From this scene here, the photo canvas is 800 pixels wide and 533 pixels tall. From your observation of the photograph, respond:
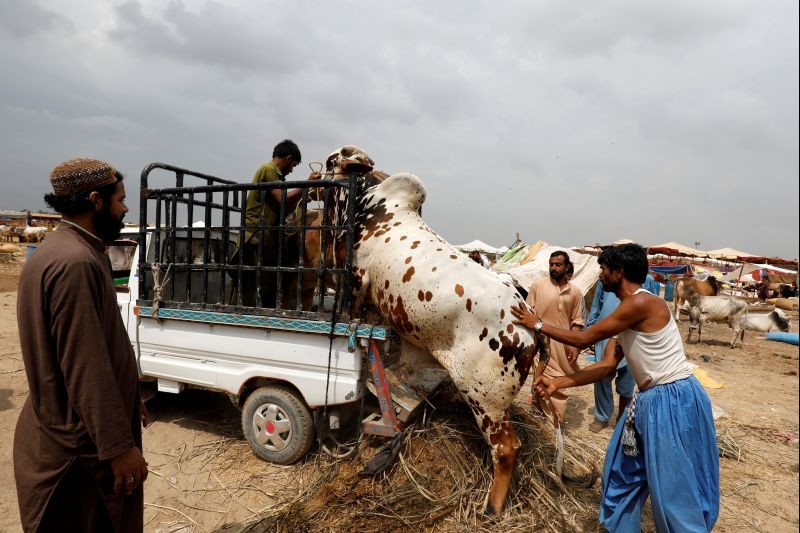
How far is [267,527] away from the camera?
3.04 metres

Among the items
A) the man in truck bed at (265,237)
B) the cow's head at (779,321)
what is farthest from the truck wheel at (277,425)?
the cow's head at (779,321)

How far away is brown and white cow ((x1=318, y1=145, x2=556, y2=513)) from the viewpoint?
10.3 feet

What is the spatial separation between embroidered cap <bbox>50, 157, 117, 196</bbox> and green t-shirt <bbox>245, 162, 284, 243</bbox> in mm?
2136

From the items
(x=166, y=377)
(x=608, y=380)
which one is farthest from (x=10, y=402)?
(x=608, y=380)

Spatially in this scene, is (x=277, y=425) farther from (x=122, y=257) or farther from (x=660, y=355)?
(x=122, y=257)

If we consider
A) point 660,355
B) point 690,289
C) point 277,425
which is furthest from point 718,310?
point 277,425

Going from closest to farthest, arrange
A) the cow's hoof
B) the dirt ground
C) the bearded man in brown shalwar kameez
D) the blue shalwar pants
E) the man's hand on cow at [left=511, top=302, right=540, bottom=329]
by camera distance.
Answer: the bearded man in brown shalwar kameez, the blue shalwar pants, the man's hand on cow at [left=511, top=302, right=540, bottom=329], the cow's hoof, the dirt ground

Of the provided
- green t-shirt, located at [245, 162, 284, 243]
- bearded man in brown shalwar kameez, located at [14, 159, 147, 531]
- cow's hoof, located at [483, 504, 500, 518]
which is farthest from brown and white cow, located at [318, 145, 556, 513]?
bearded man in brown shalwar kameez, located at [14, 159, 147, 531]

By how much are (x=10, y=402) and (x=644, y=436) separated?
21.1 ft

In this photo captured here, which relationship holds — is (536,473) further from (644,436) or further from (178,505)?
(178,505)

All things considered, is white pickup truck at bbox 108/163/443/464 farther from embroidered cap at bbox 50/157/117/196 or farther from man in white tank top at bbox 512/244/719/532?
embroidered cap at bbox 50/157/117/196

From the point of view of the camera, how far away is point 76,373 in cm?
168

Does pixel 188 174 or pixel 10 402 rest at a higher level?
pixel 188 174

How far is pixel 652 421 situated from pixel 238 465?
334 centimetres
